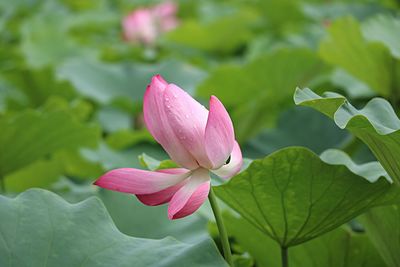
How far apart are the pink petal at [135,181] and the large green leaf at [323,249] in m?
0.27

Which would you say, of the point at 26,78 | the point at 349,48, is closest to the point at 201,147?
the point at 349,48

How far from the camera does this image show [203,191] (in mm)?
771

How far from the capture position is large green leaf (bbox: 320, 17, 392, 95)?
1.53 meters

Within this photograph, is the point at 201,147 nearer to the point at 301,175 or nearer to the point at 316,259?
the point at 301,175

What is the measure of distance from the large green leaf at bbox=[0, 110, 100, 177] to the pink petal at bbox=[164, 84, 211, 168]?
0.59 metres

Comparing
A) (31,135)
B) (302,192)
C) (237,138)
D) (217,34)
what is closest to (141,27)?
(217,34)

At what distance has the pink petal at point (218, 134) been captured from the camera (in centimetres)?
77

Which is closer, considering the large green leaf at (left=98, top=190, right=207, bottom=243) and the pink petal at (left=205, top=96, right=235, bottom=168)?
the pink petal at (left=205, top=96, right=235, bottom=168)

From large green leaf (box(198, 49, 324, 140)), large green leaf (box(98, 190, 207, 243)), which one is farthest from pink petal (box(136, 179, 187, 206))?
large green leaf (box(198, 49, 324, 140))

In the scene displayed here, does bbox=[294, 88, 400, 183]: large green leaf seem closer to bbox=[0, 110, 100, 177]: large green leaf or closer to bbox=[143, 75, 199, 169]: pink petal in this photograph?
bbox=[143, 75, 199, 169]: pink petal

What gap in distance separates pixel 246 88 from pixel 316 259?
0.91 m

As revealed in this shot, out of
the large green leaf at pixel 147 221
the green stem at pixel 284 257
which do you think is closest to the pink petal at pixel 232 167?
the green stem at pixel 284 257

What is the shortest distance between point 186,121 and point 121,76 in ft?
4.77

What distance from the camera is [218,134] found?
773 mm
